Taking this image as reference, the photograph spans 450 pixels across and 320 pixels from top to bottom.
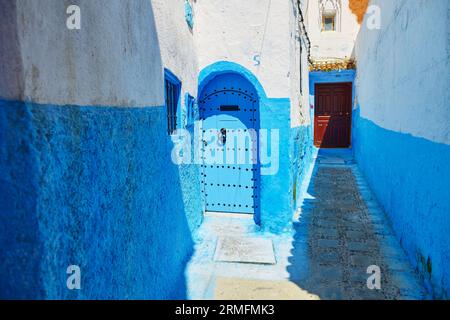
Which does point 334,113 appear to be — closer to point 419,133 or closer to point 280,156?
point 280,156

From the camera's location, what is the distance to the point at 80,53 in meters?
2.04

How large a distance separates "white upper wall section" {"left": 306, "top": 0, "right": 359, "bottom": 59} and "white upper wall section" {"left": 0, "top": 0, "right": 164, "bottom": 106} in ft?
44.1

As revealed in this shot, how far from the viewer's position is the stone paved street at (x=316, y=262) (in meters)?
3.71

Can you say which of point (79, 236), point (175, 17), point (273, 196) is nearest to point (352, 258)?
point (273, 196)

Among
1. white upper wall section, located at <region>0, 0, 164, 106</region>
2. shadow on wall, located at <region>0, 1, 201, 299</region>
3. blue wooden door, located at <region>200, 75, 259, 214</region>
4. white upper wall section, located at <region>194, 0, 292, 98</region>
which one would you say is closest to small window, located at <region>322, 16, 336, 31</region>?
white upper wall section, located at <region>194, 0, 292, 98</region>

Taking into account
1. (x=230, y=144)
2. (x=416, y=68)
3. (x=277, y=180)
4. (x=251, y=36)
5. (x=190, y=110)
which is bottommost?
(x=277, y=180)

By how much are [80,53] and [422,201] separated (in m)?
3.86

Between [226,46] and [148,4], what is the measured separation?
2209 mm

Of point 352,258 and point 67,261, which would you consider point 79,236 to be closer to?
point 67,261

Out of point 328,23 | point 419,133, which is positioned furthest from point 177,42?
point 328,23

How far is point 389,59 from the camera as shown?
6117mm

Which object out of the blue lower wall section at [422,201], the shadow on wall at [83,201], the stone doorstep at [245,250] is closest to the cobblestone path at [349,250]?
the blue lower wall section at [422,201]

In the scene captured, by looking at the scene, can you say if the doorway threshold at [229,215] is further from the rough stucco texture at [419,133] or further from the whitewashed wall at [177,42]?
the rough stucco texture at [419,133]

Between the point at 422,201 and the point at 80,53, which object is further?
the point at 422,201
